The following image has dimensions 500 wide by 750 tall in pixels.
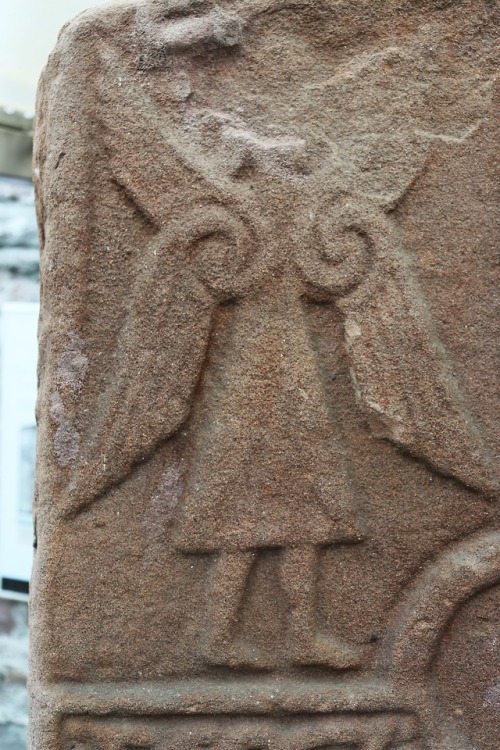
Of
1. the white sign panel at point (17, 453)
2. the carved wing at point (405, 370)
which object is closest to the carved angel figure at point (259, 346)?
the carved wing at point (405, 370)

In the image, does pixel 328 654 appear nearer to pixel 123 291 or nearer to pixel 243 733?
pixel 243 733

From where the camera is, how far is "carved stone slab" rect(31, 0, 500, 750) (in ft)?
3.43

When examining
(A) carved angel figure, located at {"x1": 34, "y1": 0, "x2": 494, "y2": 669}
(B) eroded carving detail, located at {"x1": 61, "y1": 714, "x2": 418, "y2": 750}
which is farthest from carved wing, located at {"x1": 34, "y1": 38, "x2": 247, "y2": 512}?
(B) eroded carving detail, located at {"x1": 61, "y1": 714, "x2": 418, "y2": 750}

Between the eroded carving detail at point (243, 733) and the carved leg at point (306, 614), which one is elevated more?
the carved leg at point (306, 614)

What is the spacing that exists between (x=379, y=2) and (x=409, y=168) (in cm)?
22

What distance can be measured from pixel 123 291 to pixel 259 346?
0.63 feet

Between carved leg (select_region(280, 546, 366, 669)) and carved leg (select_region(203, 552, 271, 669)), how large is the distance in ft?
0.17

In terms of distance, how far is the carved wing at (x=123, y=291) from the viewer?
1.05m

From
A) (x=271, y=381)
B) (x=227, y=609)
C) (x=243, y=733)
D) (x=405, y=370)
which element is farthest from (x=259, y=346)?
(x=243, y=733)

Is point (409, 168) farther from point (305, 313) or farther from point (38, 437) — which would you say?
point (38, 437)

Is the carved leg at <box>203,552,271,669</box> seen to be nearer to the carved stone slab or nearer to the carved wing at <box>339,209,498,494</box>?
the carved stone slab

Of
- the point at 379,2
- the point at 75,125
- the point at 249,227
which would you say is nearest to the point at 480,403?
the point at 249,227

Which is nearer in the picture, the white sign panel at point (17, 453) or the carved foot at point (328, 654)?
the carved foot at point (328, 654)

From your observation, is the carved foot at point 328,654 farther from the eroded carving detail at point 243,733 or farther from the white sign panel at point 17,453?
the white sign panel at point 17,453
